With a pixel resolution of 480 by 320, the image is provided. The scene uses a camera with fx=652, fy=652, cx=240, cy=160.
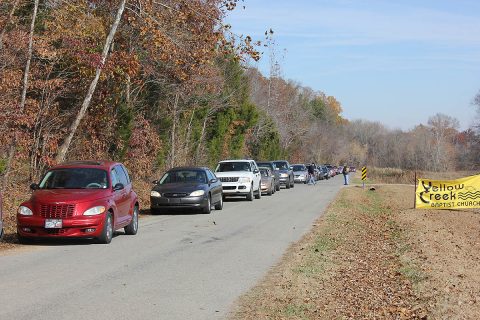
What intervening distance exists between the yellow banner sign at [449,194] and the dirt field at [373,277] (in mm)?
6413

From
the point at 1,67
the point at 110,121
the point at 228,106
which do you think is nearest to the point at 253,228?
the point at 1,67

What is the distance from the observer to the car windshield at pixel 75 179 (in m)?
14.4

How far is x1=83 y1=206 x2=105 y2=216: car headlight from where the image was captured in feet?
43.5

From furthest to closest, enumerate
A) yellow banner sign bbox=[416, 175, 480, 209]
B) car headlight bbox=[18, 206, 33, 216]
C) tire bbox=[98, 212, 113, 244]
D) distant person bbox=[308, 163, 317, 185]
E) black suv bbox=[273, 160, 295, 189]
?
distant person bbox=[308, 163, 317, 185], black suv bbox=[273, 160, 295, 189], yellow banner sign bbox=[416, 175, 480, 209], tire bbox=[98, 212, 113, 244], car headlight bbox=[18, 206, 33, 216]

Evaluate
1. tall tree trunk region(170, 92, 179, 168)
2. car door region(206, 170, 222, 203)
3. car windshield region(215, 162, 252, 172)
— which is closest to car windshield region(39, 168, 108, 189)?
car door region(206, 170, 222, 203)

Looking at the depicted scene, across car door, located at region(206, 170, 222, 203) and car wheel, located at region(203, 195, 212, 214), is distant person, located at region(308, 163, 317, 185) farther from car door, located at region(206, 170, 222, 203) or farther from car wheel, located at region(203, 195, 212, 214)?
car wheel, located at region(203, 195, 212, 214)

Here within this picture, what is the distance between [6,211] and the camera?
1823 centimetres

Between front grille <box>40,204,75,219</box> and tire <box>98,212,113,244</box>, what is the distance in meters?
0.81

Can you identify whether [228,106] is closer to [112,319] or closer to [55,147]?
[55,147]

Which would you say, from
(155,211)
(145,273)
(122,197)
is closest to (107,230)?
(122,197)

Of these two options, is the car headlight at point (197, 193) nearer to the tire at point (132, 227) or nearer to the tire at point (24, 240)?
the tire at point (132, 227)

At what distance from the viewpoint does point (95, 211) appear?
1338 centimetres

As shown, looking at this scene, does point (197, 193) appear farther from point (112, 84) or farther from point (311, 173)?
point (311, 173)

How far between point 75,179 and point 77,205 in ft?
4.73
